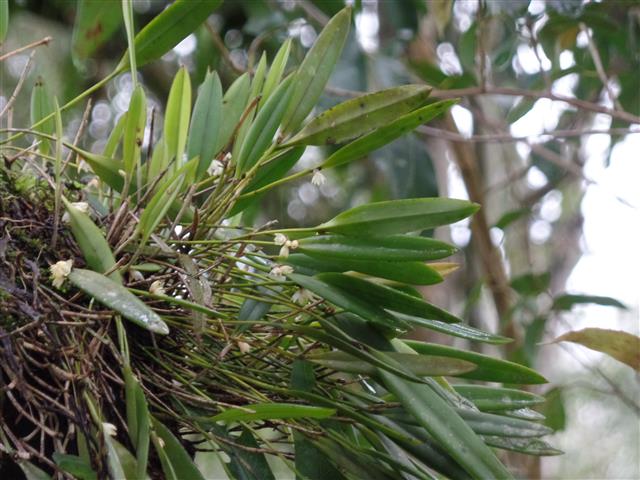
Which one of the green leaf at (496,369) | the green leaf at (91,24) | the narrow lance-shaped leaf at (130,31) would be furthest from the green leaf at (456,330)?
the green leaf at (91,24)

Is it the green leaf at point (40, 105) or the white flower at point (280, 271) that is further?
the green leaf at point (40, 105)

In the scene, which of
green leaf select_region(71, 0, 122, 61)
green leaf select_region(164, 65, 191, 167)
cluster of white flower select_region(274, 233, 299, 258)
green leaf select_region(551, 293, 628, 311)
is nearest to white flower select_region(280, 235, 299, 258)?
cluster of white flower select_region(274, 233, 299, 258)

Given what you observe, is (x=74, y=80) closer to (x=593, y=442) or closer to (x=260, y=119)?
(x=260, y=119)

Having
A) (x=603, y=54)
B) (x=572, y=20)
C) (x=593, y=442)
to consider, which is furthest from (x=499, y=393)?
(x=593, y=442)

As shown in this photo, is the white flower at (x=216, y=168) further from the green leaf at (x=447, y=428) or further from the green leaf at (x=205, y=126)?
the green leaf at (x=447, y=428)

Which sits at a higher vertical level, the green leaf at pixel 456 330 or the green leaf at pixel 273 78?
the green leaf at pixel 273 78
